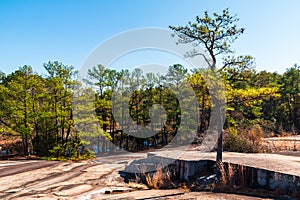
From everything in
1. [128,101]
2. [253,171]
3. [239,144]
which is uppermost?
[128,101]

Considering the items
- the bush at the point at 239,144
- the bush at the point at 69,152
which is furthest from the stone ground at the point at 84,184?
the bush at the point at 69,152

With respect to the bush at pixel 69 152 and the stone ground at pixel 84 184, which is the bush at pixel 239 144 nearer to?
the stone ground at pixel 84 184

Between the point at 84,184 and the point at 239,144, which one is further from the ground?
the point at 239,144

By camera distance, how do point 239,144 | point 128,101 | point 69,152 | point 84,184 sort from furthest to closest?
point 128,101 → point 69,152 → point 239,144 → point 84,184

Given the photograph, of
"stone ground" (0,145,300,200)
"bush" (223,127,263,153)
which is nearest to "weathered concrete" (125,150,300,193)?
"stone ground" (0,145,300,200)

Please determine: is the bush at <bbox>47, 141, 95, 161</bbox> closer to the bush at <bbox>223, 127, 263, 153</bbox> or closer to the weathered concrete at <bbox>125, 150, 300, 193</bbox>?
the weathered concrete at <bbox>125, 150, 300, 193</bbox>

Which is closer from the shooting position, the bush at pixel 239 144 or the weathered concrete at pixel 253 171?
the weathered concrete at pixel 253 171

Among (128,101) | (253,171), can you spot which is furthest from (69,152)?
(253,171)

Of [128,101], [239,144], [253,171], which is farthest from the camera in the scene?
[128,101]

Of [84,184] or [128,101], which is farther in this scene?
→ [128,101]

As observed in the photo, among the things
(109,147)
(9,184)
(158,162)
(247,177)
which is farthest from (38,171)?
(109,147)

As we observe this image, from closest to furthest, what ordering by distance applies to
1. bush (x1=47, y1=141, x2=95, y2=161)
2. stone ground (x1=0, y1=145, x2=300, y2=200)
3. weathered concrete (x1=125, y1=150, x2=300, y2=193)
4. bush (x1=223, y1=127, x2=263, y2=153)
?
weathered concrete (x1=125, y1=150, x2=300, y2=193)
stone ground (x1=0, y1=145, x2=300, y2=200)
bush (x1=223, y1=127, x2=263, y2=153)
bush (x1=47, y1=141, x2=95, y2=161)

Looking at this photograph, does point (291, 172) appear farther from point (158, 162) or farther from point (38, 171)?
point (38, 171)

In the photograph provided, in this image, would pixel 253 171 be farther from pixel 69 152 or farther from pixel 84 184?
pixel 69 152
